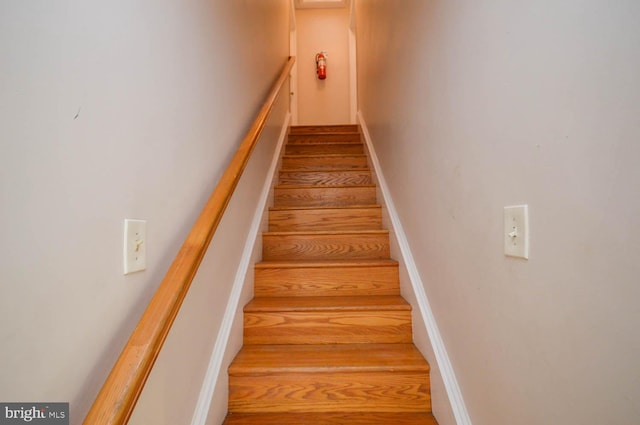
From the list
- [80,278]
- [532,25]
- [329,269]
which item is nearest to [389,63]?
[329,269]

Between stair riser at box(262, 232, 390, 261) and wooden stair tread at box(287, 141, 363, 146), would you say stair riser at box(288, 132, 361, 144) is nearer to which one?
wooden stair tread at box(287, 141, 363, 146)

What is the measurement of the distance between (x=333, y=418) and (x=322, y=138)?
261 centimetres

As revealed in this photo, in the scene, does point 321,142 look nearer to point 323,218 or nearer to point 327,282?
point 323,218

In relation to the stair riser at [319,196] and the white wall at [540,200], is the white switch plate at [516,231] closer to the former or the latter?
the white wall at [540,200]

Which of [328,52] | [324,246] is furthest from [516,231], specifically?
[328,52]

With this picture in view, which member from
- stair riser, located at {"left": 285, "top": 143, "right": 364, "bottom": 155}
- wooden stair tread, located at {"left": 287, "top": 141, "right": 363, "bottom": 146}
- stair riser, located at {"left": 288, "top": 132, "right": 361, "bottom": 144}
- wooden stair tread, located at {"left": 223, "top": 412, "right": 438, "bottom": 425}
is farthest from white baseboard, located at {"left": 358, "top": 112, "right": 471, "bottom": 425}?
stair riser, located at {"left": 288, "top": 132, "right": 361, "bottom": 144}

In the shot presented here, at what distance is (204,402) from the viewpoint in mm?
985

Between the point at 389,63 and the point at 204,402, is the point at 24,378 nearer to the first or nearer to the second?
the point at 204,402

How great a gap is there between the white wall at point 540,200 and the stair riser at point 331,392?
0.24 meters

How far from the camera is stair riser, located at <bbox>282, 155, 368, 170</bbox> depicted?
8.91 ft

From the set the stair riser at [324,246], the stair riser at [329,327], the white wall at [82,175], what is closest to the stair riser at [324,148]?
the stair riser at [324,246]

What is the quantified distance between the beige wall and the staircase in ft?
8.92

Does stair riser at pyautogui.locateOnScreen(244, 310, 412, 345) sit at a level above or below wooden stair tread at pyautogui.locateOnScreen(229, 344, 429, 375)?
above

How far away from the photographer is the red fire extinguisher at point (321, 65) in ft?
13.7
